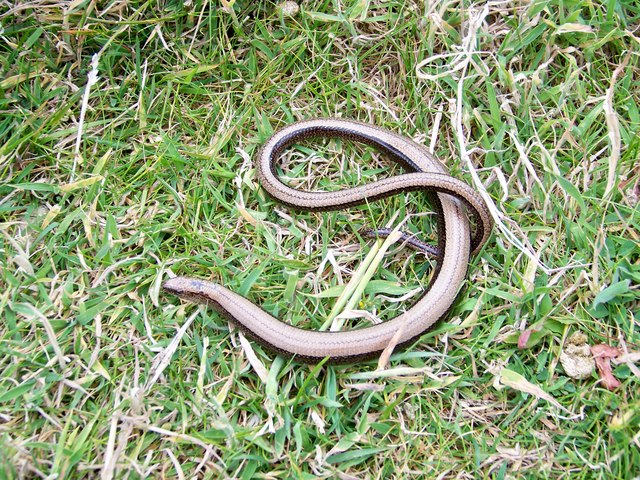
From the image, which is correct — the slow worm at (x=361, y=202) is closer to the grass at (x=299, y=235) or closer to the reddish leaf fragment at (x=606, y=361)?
the grass at (x=299, y=235)

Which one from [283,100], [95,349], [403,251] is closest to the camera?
[95,349]

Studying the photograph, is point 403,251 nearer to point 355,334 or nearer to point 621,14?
point 355,334

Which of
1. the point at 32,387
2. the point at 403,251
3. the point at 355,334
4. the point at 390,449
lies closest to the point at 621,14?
the point at 403,251

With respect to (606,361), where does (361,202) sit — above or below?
above

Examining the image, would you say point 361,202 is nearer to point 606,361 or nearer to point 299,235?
point 299,235

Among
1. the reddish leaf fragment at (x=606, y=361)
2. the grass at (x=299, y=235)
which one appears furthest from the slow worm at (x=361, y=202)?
the reddish leaf fragment at (x=606, y=361)

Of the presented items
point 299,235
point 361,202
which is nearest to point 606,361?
point 361,202
